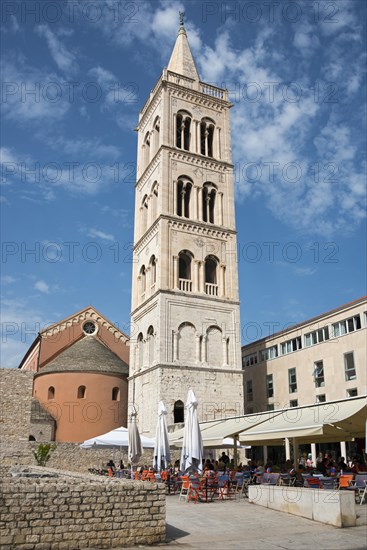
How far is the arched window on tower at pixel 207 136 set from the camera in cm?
4259

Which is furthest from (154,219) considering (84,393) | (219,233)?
(84,393)

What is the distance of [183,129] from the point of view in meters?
41.8

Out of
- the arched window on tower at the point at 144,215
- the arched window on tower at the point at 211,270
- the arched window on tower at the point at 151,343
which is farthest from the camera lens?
the arched window on tower at the point at 144,215

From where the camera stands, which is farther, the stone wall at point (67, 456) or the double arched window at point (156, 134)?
the double arched window at point (156, 134)

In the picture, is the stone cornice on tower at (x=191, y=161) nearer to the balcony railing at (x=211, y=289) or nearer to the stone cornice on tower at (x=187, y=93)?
the stone cornice on tower at (x=187, y=93)

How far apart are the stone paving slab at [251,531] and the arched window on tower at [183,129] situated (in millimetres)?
31745

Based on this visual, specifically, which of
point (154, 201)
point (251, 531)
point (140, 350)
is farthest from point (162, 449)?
point (154, 201)

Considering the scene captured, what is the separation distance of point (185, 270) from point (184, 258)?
35.5 inches

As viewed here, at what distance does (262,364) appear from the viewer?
46.6 m

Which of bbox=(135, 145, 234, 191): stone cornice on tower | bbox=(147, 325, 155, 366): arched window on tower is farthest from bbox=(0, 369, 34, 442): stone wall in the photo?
bbox=(135, 145, 234, 191): stone cornice on tower

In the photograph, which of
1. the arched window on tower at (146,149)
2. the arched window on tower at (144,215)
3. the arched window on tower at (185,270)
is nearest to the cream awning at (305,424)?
the arched window on tower at (185,270)

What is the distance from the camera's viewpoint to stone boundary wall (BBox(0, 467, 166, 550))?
9695 mm

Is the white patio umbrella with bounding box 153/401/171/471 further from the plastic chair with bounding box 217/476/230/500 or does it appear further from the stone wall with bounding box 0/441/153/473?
the stone wall with bounding box 0/441/153/473

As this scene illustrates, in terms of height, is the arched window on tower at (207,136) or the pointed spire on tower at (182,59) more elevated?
the pointed spire on tower at (182,59)
